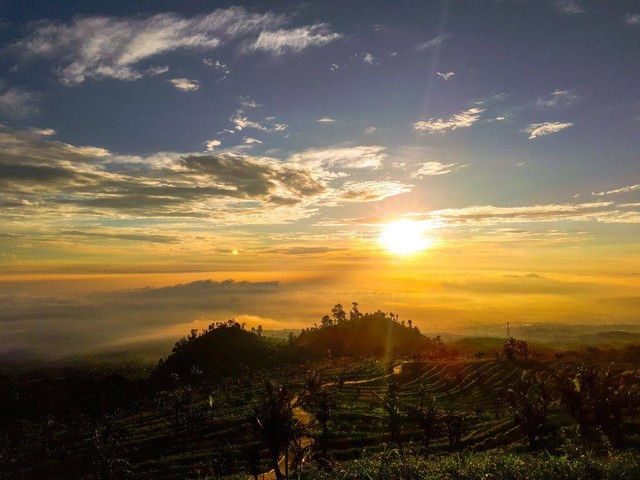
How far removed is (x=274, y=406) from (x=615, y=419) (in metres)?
36.0

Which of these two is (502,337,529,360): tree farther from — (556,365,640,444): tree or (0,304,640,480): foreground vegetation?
(556,365,640,444): tree

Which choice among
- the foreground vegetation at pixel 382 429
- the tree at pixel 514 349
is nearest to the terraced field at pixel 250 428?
the foreground vegetation at pixel 382 429

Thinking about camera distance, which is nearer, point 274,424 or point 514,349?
point 274,424

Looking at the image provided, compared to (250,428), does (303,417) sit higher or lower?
lower

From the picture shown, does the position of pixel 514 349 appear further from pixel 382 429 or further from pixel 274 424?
pixel 274 424

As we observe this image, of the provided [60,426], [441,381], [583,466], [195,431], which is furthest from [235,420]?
[583,466]

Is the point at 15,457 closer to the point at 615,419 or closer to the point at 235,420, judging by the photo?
the point at 235,420

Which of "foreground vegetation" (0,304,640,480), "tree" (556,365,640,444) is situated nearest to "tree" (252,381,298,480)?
"foreground vegetation" (0,304,640,480)

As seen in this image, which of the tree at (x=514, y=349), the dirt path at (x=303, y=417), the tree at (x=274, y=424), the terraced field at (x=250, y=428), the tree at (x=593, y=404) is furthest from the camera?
the tree at (x=514, y=349)

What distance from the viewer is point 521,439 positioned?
61.1m

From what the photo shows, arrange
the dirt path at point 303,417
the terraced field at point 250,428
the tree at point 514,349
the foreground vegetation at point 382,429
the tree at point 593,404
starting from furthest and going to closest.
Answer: the tree at point 514,349, the terraced field at point 250,428, the dirt path at point 303,417, the tree at point 593,404, the foreground vegetation at point 382,429

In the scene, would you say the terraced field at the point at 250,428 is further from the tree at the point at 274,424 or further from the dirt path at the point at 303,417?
the tree at the point at 274,424

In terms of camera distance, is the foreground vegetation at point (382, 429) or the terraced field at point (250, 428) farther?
the terraced field at point (250, 428)

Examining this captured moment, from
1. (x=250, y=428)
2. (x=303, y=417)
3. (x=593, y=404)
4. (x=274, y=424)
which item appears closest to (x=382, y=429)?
(x=303, y=417)
